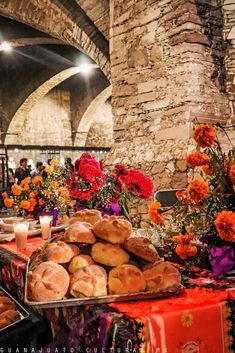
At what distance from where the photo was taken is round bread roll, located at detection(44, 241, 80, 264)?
52.3 inches

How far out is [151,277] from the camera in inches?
50.4

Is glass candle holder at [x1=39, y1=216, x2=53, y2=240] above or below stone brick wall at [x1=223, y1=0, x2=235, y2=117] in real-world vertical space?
below

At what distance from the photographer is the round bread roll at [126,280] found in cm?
123

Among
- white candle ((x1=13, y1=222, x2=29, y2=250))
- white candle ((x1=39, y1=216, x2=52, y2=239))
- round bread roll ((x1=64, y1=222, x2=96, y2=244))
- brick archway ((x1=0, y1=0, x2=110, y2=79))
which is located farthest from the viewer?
brick archway ((x1=0, y1=0, x2=110, y2=79))

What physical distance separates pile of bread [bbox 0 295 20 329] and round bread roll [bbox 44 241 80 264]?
331 mm

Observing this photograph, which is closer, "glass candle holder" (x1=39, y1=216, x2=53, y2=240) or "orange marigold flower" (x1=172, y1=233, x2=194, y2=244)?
"orange marigold flower" (x1=172, y1=233, x2=194, y2=244)

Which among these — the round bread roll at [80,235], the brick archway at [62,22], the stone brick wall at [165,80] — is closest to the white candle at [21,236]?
the round bread roll at [80,235]

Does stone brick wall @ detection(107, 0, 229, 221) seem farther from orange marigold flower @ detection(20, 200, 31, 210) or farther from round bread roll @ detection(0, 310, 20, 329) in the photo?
round bread roll @ detection(0, 310, 20, 329)

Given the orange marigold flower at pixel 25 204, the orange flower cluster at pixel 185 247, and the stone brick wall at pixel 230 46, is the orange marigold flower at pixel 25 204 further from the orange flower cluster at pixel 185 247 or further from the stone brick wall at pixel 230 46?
the stone brick wall at pixel 230 46

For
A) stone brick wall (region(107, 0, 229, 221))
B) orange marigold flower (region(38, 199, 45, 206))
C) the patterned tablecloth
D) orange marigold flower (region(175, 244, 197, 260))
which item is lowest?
the patterned tablecloth

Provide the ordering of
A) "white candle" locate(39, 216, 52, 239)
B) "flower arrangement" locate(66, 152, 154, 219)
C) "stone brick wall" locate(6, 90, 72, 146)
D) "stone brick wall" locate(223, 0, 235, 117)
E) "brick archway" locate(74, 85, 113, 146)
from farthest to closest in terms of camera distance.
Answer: "stone brick wall" locate(6, 90, 72, 146) → "brick archway" locate(74, 85, 113, 146) → "stone brick wall" locate(223, 0, 235, 117) → "flower arrangement" locate(66, 152, 154, 219) → "white candle" locate(39, 216, 52, 239)

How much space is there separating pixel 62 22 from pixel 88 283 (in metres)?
5.16

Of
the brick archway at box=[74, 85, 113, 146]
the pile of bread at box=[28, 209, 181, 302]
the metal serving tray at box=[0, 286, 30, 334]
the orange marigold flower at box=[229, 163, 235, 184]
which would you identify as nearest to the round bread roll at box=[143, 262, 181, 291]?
the pile of bread at box=[28, 209, 181, 302]

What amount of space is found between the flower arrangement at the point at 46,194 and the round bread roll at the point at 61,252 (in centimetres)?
155
